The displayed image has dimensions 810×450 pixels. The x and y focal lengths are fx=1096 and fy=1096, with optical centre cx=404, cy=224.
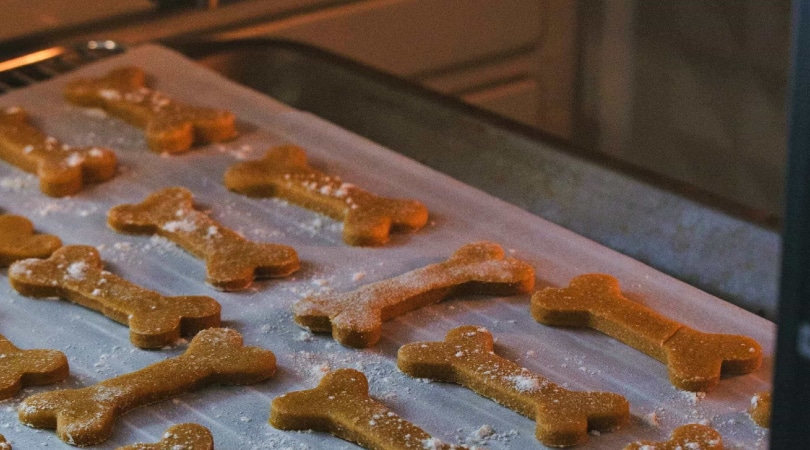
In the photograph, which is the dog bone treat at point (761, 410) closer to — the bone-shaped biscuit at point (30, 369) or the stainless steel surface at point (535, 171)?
the stainless steel surface at point (535, 171)

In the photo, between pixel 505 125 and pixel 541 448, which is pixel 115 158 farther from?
pixel 541 448

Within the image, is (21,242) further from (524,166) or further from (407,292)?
(524,166)

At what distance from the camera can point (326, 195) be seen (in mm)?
1199

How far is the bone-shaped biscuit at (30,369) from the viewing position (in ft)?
2.96

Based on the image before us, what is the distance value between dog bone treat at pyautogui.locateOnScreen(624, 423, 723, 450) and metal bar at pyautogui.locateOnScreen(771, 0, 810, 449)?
0.31 metres

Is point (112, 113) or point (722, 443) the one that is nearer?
point (722, 443)

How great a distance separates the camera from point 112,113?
1.42 meters

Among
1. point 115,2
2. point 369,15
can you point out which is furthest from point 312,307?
point 369,15

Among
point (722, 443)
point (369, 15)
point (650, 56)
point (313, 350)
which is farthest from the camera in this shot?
point (650, 56)

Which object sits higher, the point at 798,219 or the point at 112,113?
the point at 798,219

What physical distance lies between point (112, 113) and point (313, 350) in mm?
592

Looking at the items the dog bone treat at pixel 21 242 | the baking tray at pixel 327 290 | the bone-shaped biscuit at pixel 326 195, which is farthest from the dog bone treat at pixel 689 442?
the dog bone treat at pixel 21 242

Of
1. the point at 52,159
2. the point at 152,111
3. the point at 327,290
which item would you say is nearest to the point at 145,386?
the point at 327,290

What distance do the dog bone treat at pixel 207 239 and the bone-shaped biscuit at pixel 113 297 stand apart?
0.06 metres
